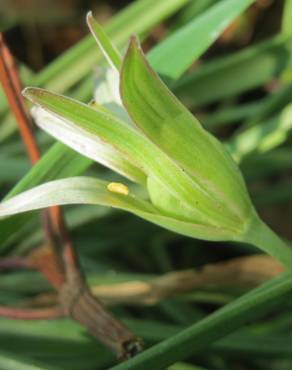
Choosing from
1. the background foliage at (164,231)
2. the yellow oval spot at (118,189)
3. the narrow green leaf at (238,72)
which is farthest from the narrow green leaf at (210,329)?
the narrow green leaf at (238,72)

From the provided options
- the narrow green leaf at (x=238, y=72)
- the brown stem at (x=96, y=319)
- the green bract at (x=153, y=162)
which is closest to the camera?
the green bract at (x=153, y=162)

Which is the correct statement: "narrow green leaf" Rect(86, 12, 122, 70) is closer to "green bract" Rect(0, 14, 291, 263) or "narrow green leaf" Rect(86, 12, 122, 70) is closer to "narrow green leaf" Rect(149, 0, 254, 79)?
"green bract" Rect(0, 14, 291, 263)

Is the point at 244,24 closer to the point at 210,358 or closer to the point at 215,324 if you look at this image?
the point at 210,358

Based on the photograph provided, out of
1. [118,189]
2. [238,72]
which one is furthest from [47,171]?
[238,72]

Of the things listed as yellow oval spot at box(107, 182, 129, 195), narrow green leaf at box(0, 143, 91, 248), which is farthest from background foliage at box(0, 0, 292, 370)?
yellow oval spot at box(107, 182, 129, 195)

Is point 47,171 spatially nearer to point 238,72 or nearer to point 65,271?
point 65,271

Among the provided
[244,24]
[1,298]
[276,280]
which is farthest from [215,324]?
[244,24]

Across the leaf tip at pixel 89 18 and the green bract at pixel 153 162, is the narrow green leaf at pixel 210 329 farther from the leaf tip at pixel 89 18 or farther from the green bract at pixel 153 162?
the leaf tip at pixel 89 18

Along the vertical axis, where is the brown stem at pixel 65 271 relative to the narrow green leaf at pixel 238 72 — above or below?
below
